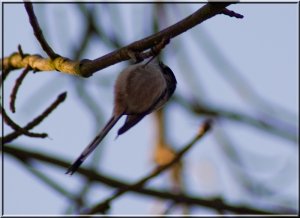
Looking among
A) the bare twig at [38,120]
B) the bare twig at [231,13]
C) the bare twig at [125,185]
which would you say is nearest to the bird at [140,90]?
the bare twig at [38,120]

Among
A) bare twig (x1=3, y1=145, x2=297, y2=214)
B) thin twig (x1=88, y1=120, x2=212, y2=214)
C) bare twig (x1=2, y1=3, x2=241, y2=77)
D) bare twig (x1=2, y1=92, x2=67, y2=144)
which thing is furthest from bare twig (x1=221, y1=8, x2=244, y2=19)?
bare twig (x1=3, y1=145, x2=297, y2=214)

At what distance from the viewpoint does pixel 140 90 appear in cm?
182

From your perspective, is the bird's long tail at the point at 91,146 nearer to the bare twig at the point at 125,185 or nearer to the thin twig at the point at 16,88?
the thin twig at the point at 16,88

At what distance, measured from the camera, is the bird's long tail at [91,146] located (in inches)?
65.7

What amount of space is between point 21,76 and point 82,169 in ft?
2.73

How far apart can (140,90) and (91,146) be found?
0.77 feet

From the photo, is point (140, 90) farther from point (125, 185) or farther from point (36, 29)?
point (125, 185)

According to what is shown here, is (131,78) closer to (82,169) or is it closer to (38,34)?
(38,34)

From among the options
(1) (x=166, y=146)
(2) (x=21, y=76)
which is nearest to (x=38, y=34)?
(2) (x=21, y=76)

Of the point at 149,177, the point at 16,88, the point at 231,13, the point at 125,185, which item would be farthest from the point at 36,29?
the point at 125,185

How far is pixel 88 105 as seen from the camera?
3.07 metres

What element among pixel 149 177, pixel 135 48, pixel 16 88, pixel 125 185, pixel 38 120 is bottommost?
pixel 125 185

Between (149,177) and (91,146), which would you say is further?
(149,177)

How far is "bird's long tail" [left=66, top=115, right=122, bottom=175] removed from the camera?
1670mm
